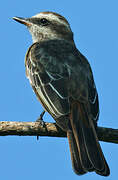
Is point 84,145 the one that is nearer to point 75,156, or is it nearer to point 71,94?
point 75,156

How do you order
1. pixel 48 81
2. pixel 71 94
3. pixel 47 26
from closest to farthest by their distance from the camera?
pixel 71 94 → pixel 48 81 → pixel 47 26

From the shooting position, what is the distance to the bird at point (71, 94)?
7.57 meters

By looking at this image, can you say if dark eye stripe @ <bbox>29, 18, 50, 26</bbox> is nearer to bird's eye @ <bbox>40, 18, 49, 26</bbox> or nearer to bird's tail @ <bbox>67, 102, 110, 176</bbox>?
bird's eye @ <bbox>40, 18, 49, 26</bbox>

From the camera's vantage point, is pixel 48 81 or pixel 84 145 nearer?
pixel 84 145

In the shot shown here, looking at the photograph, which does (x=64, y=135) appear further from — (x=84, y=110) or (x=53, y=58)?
(x=53, y=58)

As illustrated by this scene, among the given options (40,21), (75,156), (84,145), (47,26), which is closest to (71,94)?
(84,145)

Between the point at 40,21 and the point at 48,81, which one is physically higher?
the point at 40,21

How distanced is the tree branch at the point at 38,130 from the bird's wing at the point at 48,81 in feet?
0.97

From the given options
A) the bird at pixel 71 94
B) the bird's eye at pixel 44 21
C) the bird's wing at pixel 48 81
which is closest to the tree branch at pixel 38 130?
the bird at pixel 71 94

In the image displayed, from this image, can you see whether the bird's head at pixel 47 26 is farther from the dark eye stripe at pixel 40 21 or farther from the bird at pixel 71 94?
the bird at pixel 71 94

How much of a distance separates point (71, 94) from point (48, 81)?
0.63 m

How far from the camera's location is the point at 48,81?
28.2 ft

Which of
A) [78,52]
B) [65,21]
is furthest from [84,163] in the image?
[65,21]

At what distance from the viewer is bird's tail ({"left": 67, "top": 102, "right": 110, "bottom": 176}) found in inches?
289
